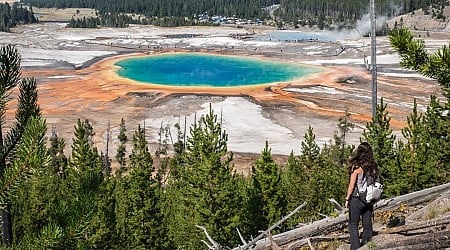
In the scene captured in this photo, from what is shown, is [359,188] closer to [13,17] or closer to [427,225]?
[427,225]

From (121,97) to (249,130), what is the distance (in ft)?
48.9

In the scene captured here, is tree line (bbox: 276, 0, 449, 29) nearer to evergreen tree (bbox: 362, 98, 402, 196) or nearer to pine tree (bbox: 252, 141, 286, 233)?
evergreen tree (bbox: 362, 98, 402, 196)

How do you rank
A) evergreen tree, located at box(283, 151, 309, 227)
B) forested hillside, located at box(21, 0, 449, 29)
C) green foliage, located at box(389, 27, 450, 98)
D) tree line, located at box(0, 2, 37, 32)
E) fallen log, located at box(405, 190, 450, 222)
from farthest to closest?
forested hillside, located at box(21, 0, 449, 29) → tree line, located at box(0, 2, 37, 32) → evergreen tree, located at box(283, 151, 309, 227) → fallen log, located at box(405, 190, 450, 222) → green foliage, located at box(389, 27, 450, 98)

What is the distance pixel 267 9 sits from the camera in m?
145

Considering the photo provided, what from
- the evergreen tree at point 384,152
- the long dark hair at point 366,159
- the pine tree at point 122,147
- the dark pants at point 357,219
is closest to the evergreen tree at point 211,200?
the evergreen tree at point 384,152

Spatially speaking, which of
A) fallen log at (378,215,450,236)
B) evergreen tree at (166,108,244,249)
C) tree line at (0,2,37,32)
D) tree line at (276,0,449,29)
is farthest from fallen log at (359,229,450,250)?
tree line at (0,2,37,32)

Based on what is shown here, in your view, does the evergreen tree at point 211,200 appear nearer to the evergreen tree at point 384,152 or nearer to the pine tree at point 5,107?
the evergreen tree at point 384,152

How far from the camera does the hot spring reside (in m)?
55.8

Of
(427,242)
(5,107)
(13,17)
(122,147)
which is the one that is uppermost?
Answer: (13,17)

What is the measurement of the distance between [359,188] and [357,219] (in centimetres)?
36

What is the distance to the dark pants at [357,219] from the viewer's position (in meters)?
6.31

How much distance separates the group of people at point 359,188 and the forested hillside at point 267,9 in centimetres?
9806

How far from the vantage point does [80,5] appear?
6599 inches

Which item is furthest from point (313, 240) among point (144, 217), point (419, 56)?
point (144, 217)
